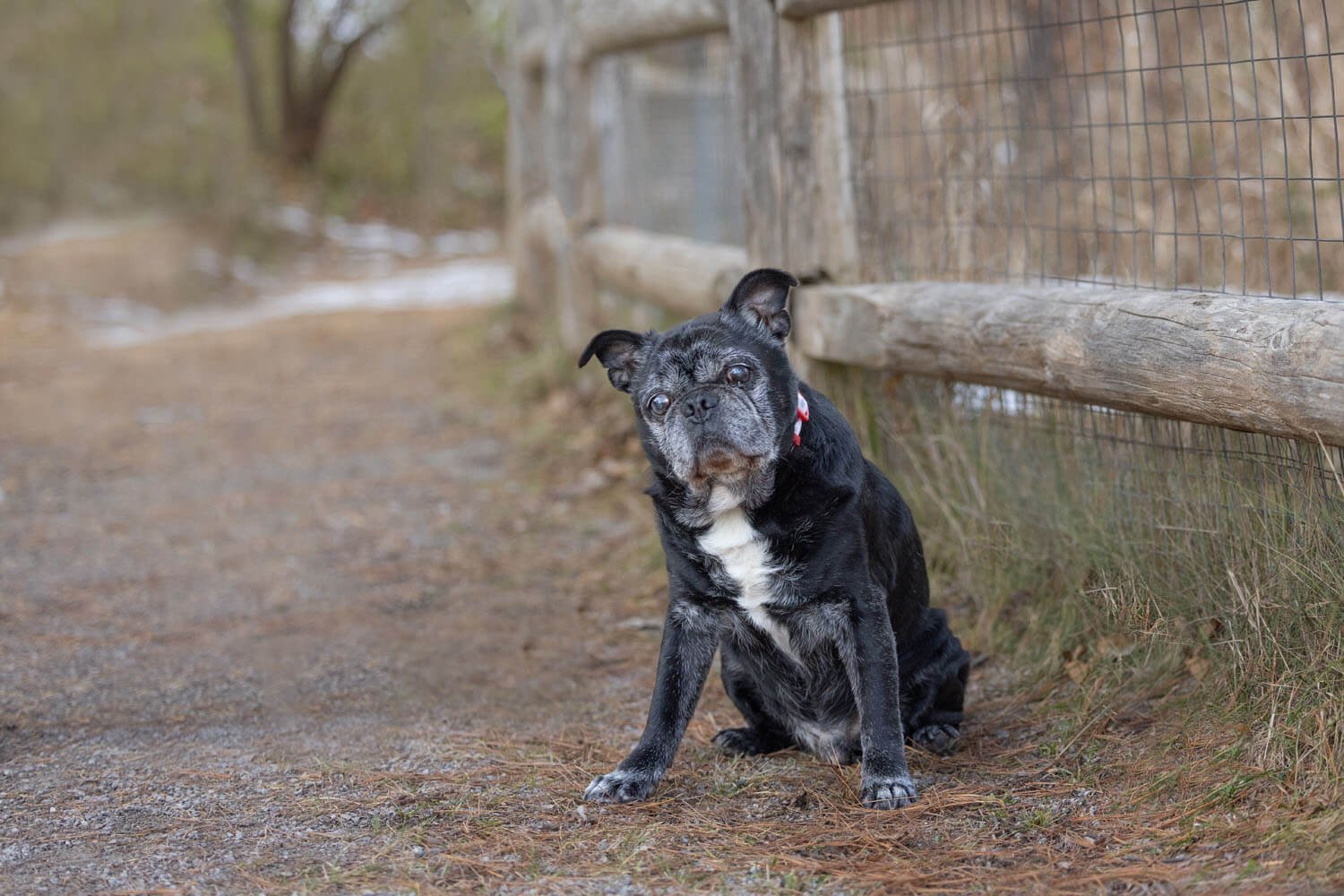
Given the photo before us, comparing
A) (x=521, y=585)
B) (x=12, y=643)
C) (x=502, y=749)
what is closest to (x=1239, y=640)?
(x=502, y=749)

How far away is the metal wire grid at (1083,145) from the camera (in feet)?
15.2

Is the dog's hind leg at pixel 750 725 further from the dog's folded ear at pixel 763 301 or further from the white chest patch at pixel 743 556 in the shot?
the dog's folded ear at pixel 763 301

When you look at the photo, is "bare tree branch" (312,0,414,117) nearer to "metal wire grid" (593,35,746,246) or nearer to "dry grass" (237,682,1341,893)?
"metal wire grid" (593,35,746,246)

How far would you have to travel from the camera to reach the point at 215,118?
17703 mm

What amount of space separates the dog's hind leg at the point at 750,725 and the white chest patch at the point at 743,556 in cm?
→ 43

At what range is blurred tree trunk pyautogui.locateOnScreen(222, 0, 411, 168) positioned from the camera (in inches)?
787

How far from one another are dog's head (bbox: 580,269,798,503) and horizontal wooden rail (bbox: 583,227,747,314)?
1855mm

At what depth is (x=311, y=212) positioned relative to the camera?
64.0 feet

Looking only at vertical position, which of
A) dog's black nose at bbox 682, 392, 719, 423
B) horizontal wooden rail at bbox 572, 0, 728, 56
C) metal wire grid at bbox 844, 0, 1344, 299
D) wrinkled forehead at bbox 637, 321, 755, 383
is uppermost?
horizontal wooden rail at bbox 572, 0, 728, 56

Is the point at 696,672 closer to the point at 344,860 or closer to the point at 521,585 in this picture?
the point at 344,860

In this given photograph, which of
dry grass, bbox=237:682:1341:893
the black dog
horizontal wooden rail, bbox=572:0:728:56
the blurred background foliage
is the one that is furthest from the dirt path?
the blurred background foliage

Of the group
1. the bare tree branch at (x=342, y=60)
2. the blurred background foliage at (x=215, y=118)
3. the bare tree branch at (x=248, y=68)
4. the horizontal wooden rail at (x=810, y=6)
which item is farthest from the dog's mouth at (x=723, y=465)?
the bare tree branch at (x=342, y=60)

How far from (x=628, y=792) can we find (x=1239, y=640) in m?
1.66

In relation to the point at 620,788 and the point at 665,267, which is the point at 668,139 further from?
the point at 620,788
